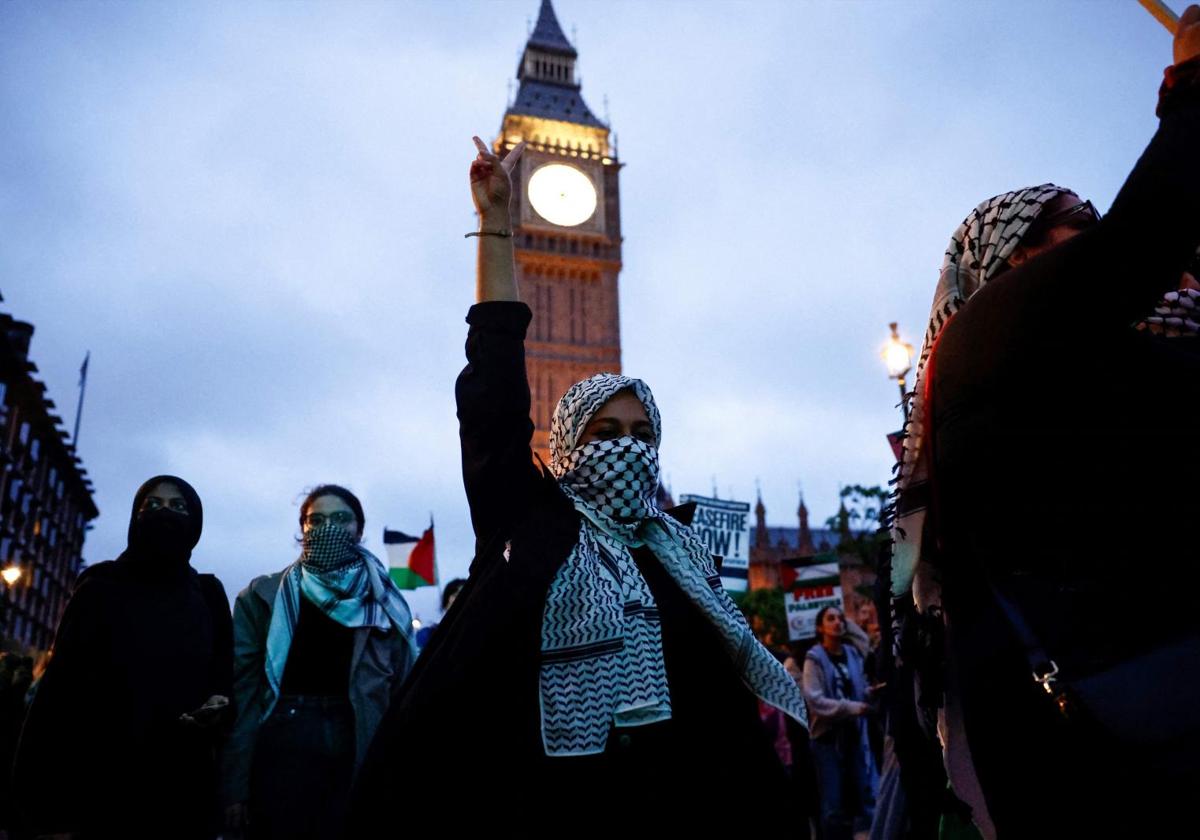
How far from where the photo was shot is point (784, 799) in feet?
6.07

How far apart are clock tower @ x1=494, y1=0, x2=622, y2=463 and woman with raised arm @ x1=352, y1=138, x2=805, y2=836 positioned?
42576 millimetres

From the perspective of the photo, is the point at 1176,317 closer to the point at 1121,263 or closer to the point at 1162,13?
the point at 1121,263

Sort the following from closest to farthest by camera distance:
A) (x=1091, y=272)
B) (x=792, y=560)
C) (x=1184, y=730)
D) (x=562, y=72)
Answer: (x=1184, y=730)
(x=1091, y=272)
(x=792, y=560)
(x=562, y=72)

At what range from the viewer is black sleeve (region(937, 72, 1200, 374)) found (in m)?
1.25

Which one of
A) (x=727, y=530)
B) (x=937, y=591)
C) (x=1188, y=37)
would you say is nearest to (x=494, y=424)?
(x=937, y=591)

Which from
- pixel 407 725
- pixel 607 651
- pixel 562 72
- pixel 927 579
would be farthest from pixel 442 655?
pixel 562 72

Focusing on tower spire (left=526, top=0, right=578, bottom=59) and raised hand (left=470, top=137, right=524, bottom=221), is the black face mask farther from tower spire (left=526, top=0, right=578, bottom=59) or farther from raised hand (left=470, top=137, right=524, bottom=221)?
tower spire (left=526, top=0, right=578, bottom=59)

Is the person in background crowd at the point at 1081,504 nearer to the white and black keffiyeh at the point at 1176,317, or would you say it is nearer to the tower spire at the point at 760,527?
the white and black keffiyeh at the point at 1176,317

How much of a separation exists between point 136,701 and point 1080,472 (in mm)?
3647

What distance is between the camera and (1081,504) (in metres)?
1.28

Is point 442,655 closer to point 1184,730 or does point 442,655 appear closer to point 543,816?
point 543,816

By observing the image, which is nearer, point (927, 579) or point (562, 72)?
point (927, 579)

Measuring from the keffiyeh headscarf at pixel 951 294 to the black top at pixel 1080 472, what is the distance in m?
0.18

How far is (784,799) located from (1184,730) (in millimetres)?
907
